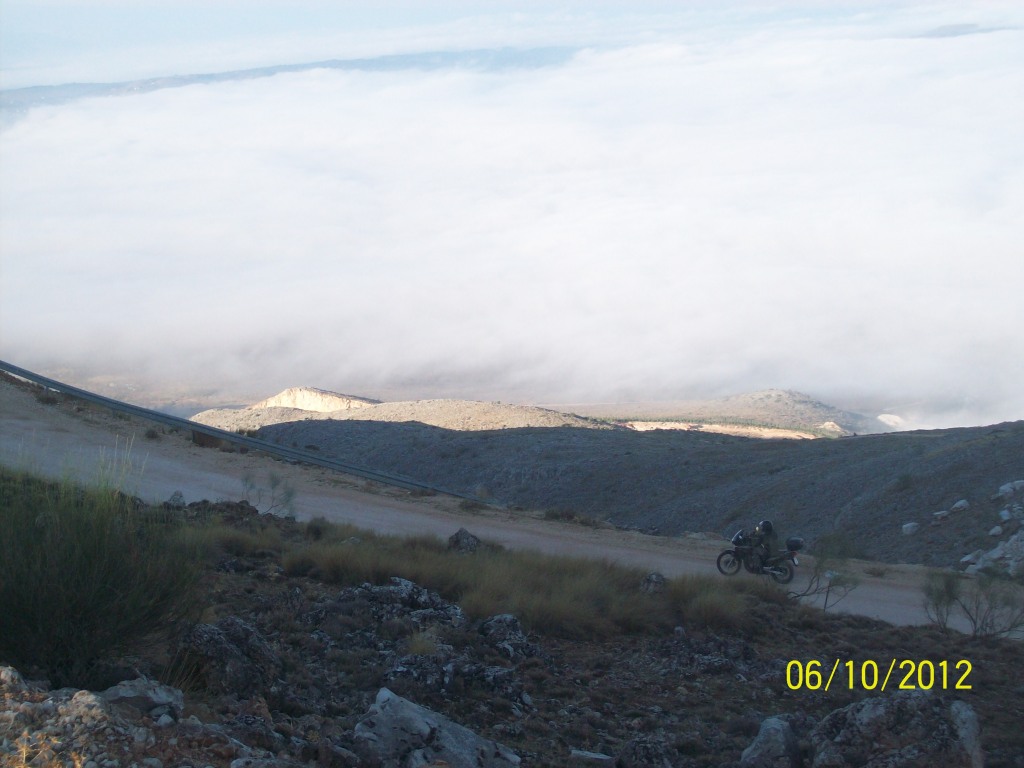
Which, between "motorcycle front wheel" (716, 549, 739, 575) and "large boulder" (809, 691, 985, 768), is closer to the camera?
"large boulder" (809, 691, 985, 768)

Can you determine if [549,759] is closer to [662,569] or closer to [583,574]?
[583,574]

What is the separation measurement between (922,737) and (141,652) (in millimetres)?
5639

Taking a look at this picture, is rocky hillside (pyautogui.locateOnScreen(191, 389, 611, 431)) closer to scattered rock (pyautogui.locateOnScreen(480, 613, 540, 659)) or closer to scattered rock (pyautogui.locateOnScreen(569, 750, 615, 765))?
scattered rock (pyautogui.locateOnScreen(480, 613, 540, 659))

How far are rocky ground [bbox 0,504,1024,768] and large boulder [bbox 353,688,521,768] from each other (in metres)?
0.01

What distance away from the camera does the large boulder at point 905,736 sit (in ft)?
19.1

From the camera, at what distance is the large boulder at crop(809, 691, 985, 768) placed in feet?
19.1

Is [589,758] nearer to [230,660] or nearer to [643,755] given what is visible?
[643,755]

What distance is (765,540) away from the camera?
1753cm

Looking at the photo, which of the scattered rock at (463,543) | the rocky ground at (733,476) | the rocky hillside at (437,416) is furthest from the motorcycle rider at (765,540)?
the rocky hillside at (437,416)

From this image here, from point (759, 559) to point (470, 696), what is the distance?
34.8 ft

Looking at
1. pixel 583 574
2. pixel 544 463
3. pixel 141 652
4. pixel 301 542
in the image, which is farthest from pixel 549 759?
pixel 544 463

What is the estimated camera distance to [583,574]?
44.2ft

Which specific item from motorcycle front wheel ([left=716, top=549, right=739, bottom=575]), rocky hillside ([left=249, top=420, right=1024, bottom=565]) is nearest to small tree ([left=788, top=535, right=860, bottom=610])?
motorcycle front wheel ([left=716, top=549, right=739, bottom=575])

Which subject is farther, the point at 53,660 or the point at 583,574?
the point at 583,574
